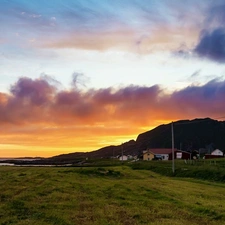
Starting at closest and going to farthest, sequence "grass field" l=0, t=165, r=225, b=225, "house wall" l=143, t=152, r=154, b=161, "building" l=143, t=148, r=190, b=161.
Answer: "grass field" l=0, t=165, r=225, b=225 → "building" l=143, t=148, r=190, b=161 → "house wall" l=143, t=152, r=154, b=161

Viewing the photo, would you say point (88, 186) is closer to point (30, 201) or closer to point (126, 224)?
point (30, 201)

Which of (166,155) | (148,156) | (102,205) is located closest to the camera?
(102,205)

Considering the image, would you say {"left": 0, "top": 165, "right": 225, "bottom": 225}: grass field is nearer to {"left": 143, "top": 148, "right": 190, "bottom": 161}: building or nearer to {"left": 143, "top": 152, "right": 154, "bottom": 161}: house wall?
{"left": 143, "top": 148, "right": 190, "bottom": 161}: building

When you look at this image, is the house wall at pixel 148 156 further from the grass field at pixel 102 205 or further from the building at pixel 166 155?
the grass field at pixel 102 205

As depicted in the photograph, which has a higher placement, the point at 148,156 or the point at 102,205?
the point at 148,156

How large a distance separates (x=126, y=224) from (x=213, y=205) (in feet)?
29.7

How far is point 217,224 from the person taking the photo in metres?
19.1

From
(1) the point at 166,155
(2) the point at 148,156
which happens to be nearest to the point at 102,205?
(1) the point at 166,155

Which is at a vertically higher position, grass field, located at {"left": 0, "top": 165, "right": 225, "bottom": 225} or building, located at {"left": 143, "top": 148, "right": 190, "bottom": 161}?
building, located at {"left": 143, "top": 148, "right": 190, "bottom": 161}

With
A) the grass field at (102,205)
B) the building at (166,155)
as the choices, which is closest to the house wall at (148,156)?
the building at (166,155)

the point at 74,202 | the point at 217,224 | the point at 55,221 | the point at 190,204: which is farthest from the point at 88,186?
the point at 217,224

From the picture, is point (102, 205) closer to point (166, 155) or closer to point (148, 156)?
point (166, 155)

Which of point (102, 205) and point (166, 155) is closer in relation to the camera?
point (102, 205)

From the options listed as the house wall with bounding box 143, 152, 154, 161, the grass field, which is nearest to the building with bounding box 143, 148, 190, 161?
the house wall with bounding box 143, 152, 154, 161
